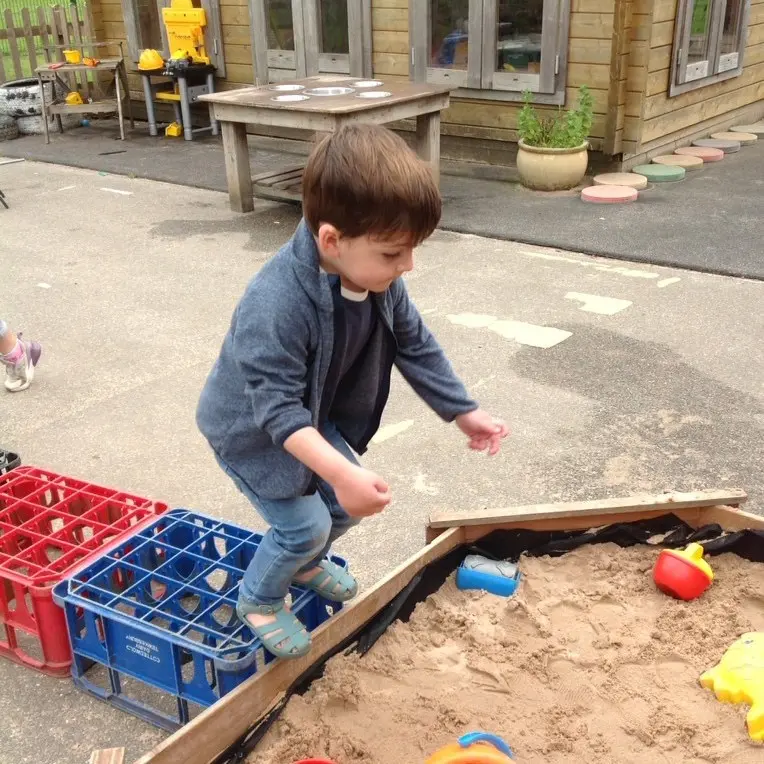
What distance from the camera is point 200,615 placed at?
218 centimetres

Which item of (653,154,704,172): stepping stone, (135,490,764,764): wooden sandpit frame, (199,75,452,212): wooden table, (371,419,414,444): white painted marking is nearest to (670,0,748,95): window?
(653,154,704,172): stepping stone

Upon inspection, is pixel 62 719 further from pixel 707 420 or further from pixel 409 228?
pixel 707 420

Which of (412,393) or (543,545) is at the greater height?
(543,545)

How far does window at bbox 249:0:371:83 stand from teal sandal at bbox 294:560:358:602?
7.26 m

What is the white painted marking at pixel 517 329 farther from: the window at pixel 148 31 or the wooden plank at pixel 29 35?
the wooden plank at pixel 29 35

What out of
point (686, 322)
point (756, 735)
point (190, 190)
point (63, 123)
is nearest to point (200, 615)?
point (756, 735)

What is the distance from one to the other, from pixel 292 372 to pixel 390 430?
1.84 metres

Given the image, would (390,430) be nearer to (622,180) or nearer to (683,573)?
(683,573)

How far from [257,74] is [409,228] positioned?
27.8ft

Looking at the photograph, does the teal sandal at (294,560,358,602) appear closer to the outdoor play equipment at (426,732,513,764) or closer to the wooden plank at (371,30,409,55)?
the outdoor play equipment at (426,732,513,764)

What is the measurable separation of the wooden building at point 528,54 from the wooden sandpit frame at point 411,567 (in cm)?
560

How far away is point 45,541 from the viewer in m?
2.46

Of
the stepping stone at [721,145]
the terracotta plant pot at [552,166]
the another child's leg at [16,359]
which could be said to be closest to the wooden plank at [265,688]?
the another child's leg at [16,359]

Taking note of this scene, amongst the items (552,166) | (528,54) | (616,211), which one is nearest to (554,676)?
(616,211)
